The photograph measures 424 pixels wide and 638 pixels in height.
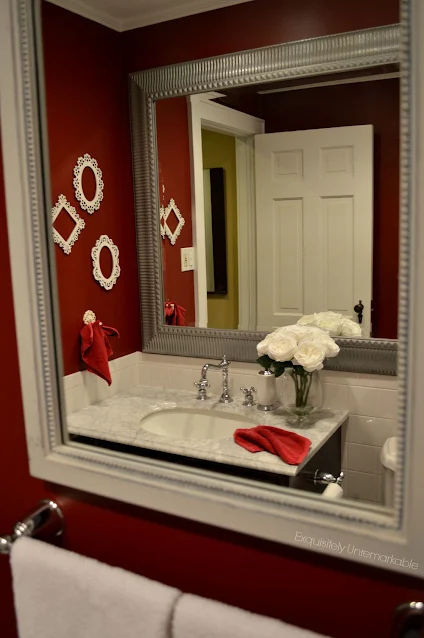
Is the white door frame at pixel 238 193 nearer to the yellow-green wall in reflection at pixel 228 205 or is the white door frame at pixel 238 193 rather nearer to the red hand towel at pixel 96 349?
the yellow-green wall in reflection at pixel 228 205

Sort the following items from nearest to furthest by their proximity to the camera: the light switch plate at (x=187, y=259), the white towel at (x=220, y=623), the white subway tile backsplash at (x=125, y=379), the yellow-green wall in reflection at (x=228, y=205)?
the white towel at (x=220, y=623) < the white subway tile backsplash at (x=125, y=379) < the yellow-green wall in reflection at (x=228, y=205) < the light switch plate at (x=187, y=259)

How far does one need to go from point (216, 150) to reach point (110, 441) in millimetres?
750

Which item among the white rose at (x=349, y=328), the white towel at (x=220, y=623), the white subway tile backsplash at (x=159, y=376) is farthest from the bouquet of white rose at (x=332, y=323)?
the white towel at (x=220, y=623)

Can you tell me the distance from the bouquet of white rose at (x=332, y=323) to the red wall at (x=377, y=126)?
0.08 m

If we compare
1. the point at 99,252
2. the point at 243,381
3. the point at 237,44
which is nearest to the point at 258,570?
the point at 243,381

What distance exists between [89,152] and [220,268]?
1.30 ft

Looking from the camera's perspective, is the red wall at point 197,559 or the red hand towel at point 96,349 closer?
the red wall at point 197,559

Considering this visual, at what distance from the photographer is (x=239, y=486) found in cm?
76

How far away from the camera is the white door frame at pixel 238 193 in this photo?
1245mm

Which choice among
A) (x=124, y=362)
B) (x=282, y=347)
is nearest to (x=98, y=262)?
(x=124, y=362)

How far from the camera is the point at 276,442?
934 mm

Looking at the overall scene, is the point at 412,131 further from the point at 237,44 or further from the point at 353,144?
the point at 237,44

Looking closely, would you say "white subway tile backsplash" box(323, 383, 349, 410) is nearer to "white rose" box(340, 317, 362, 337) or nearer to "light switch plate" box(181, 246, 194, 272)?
"white rose" box(340, 317, 362, 337)

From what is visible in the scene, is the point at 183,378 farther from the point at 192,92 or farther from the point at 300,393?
the point at 192,92
